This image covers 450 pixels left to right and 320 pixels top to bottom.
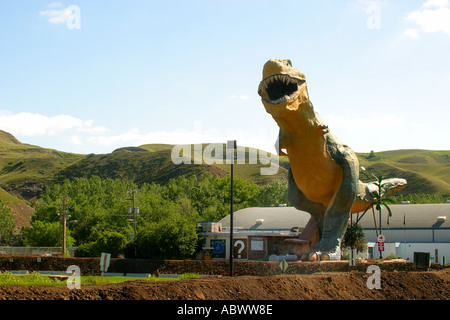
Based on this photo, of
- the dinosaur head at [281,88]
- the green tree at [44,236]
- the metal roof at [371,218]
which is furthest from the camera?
the green tree at [44,236]

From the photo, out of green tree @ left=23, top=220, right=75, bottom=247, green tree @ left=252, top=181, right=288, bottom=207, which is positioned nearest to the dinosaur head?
green tree @ left=23, top=220, right=75, bottom=247

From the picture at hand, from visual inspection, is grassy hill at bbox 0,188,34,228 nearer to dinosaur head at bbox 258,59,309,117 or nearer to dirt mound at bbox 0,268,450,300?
dinosaur head at bbox 258,59,309,117

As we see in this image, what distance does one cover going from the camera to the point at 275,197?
108 meters

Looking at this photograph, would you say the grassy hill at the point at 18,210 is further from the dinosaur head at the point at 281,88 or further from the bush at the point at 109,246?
the dinosaur head at the point at 281,88

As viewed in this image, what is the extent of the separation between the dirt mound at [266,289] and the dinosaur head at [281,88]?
943cm

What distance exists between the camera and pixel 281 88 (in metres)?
26.1

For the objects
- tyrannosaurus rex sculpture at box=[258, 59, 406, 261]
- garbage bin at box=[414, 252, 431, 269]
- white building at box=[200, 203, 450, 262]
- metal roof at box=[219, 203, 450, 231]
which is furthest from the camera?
metal roof at box=[219, 203, 450, 231]

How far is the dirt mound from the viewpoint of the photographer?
1100 centimetres

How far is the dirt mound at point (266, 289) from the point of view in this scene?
433 inches

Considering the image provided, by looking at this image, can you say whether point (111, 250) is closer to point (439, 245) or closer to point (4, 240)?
point (439, 245)

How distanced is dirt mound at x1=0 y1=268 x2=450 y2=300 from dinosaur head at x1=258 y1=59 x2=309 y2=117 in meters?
9.43

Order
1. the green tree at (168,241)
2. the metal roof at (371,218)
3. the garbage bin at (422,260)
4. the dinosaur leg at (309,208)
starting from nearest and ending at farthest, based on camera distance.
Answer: the garbage bin at (422,260) → the dinosaur leg at (309,208) → the green tree at (168,241) → the metal roof at (371,218)

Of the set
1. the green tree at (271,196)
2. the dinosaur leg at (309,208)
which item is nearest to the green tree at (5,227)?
the green tree at (271,196)

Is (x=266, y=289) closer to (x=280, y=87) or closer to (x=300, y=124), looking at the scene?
(x=280, y=87)
